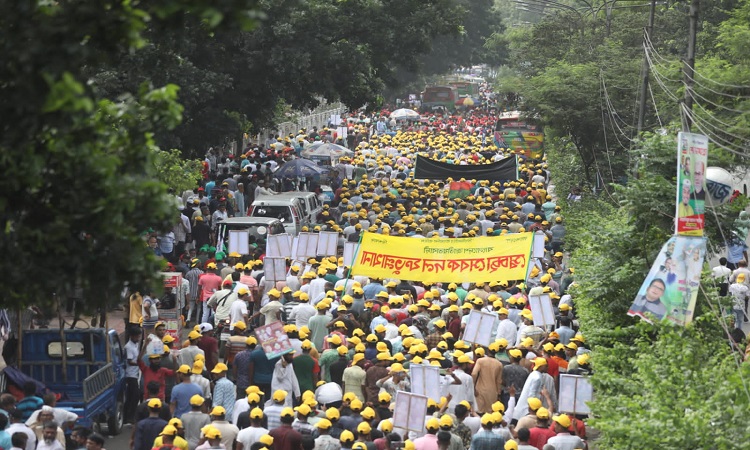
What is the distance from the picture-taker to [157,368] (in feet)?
50.3

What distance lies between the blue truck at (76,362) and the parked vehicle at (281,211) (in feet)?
35.8

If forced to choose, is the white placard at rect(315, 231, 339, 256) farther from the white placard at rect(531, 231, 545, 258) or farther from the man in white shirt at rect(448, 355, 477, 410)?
the man in white shirt at rect(448, 355, 477, 410)

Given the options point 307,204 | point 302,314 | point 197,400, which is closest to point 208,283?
point 302,314

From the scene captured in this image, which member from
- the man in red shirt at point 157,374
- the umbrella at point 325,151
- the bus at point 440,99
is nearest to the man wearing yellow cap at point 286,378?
the man in red shirt at point 157,374

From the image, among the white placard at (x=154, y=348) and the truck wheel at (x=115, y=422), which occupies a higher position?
the white placard at (x=154, y=348)

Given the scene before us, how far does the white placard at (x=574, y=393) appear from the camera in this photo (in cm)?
1362

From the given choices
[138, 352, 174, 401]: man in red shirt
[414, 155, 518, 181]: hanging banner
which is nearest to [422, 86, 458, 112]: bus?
[414, 155, 518, 181]: hanging banner

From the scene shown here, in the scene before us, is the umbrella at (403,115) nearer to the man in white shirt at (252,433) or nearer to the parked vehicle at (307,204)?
the parked vehicle at (307,204)

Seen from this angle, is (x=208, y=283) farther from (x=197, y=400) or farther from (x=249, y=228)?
A: (x=197, y=400)

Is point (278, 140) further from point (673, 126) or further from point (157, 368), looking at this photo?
point (157, 368)

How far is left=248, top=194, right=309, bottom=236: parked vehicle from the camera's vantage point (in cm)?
2648

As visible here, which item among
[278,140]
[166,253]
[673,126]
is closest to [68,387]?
[166,253]

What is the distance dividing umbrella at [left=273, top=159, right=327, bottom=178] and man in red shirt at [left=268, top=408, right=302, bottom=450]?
20.1 meters

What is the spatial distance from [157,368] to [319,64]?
18.8m
